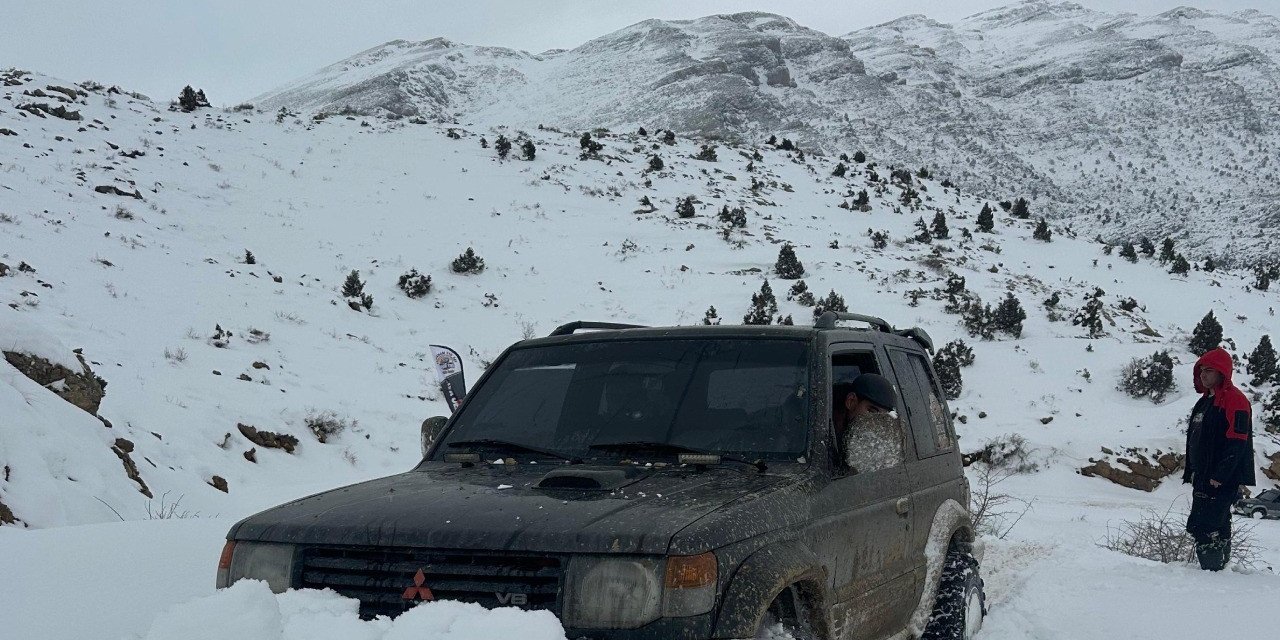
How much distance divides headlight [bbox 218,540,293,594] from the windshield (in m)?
1.01

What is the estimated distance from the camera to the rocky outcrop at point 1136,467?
15719mm

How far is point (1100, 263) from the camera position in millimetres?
30781

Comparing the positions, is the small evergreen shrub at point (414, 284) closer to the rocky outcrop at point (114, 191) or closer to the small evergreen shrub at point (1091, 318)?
the rocky outcrop at point (114, 191)

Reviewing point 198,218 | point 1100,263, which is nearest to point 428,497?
point 198,218

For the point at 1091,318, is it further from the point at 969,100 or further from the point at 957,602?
the point at 969,100

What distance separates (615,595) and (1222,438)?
6.11m

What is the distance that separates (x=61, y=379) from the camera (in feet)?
27.1

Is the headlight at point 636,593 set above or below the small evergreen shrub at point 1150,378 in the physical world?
above

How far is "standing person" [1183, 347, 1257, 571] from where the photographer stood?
6633 millimetres

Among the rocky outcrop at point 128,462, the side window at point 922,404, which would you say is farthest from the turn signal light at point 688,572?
the rocky outcrop at point 128,462

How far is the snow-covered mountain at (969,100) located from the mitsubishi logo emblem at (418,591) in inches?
2153

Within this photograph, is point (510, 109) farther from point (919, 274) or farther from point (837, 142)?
point (919, 274)

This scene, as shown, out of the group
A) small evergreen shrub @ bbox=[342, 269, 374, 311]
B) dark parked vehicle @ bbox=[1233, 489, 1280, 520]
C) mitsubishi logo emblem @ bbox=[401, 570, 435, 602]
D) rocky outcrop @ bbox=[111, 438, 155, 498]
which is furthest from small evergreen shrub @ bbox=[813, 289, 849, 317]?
mitsubishi logo emblem @ bbox=[401, 570, 435, 602]

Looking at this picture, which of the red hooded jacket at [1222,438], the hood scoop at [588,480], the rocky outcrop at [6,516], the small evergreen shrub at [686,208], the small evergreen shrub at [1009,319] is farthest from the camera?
the small evergreen shrub at [686,208]
